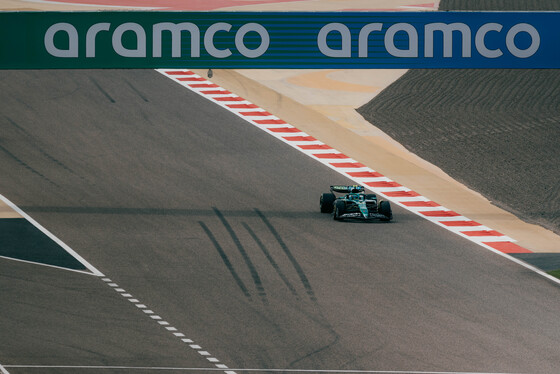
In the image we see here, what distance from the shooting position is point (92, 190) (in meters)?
25.8

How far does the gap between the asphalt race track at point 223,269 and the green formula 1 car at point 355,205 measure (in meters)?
0.25

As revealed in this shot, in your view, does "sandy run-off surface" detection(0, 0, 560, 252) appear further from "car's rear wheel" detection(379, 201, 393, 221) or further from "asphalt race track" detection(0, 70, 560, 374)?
"car's rear wheel" detection(379, 201, 393, 221)

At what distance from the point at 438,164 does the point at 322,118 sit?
4.62m

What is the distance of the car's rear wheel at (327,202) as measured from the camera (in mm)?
24406

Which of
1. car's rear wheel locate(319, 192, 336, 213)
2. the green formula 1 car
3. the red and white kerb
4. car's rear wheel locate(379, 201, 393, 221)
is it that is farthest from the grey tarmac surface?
car's rear wheel locate(319, 192, 336, 213)

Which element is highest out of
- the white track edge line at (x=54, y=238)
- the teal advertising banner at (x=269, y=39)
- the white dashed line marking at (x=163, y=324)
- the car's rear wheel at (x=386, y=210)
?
the teal advertising banner at (x=269, y=39)

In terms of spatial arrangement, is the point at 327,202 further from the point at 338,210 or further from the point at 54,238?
the point at 54,238

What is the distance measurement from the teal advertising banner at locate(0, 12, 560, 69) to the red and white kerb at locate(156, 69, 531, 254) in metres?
3.28

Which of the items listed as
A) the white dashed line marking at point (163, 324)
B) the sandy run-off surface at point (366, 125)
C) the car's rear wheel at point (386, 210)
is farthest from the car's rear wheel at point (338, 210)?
the white dashed line marking at point (163, 324)

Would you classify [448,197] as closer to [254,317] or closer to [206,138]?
[206,138]

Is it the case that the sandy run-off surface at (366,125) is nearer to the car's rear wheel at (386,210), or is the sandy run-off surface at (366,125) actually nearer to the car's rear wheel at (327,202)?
the car's rear wheel at (386,210)

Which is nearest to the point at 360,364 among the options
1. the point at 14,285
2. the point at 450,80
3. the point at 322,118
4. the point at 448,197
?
the point at 14,285

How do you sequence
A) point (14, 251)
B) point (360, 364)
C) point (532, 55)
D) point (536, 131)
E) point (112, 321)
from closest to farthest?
point (360, 364) < point (112, 321) < point (14, 251) < point (532, 55) < point (536, 131)

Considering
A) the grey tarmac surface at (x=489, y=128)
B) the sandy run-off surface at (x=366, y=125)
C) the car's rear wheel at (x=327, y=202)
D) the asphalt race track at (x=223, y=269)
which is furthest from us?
the grey tarmac surface at (x=489, y=128)
